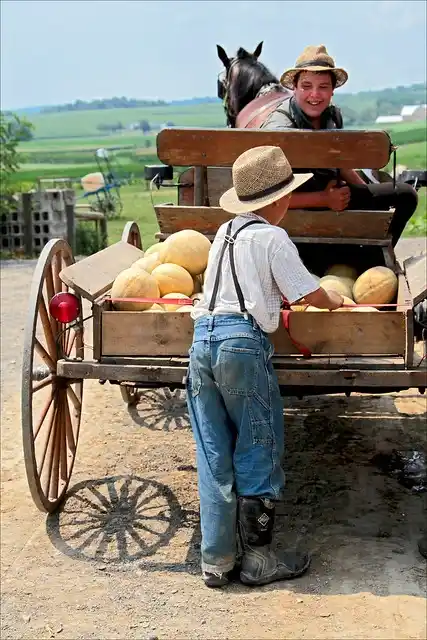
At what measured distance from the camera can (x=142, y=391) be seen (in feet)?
24.2

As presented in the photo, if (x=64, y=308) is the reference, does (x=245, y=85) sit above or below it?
above

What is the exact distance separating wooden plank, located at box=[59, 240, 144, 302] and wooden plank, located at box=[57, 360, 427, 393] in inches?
14.7

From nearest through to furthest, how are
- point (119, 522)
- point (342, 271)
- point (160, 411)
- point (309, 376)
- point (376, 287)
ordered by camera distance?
point (309, 376) < point (376, 287) < point (119, 522) < point (342, 271) < point (160, 411)

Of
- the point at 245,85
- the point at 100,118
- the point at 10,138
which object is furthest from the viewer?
the point at 100,118

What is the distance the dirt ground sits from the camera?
3.81 meters

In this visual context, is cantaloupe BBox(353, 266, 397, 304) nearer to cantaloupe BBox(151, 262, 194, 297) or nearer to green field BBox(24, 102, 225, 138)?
cantaloupe BBox(151, 262, 194, 297)

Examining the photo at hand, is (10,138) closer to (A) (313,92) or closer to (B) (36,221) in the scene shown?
(B) (36,221)

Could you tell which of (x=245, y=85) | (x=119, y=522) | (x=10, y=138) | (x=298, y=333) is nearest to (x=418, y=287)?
(x=298, y=333)

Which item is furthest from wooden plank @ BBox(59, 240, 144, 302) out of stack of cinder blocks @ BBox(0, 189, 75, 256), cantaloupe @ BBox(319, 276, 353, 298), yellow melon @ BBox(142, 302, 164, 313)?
stack of cinder blocks @ BBox(0, 189, 75, 256)

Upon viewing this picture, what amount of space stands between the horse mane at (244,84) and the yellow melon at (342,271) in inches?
126

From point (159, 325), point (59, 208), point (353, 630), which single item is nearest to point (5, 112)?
point (59, 208)

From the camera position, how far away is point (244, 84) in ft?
26.3

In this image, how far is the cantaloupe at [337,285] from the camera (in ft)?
15.6

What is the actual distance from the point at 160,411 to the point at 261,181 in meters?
3.30
